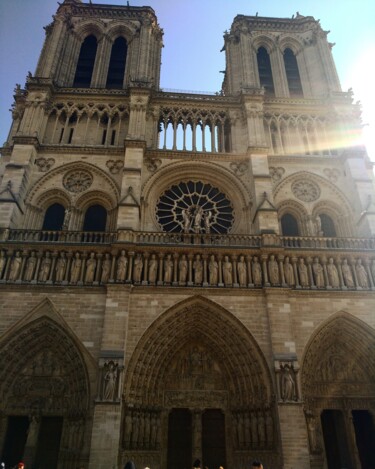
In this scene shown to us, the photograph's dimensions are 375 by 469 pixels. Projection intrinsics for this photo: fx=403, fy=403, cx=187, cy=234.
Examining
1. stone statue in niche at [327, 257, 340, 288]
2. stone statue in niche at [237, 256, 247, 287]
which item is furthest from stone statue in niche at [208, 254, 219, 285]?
stone statue in niche at [327, 257, 340, 288]

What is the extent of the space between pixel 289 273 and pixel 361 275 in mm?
2398

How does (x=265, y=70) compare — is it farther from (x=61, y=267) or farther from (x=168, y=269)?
(x=61, y=267)

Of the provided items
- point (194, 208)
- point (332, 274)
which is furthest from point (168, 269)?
point (332, 274)

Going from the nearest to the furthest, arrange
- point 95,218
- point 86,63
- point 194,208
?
point 95,218 < point 194,208 < point 86,63

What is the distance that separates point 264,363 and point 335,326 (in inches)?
108

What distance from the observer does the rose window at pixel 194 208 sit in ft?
50.3

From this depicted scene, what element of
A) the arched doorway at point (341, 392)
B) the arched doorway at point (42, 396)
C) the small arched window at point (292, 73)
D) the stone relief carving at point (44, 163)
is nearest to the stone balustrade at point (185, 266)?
the arched doorway at point (341, 392)

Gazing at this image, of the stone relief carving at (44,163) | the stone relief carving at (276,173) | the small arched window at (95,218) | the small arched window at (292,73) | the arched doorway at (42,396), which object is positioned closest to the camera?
the arched doorway at (42,396)

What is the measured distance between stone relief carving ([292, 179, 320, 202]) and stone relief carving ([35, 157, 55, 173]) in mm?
9635

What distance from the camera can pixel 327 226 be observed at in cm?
1574

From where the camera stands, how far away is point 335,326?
1264 cm

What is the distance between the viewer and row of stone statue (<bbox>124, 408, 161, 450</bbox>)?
35.9 ft

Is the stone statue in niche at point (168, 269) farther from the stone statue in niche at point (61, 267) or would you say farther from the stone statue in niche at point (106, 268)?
the stone statue in niche at point (61, 267)

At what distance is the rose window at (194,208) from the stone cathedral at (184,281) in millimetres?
78
